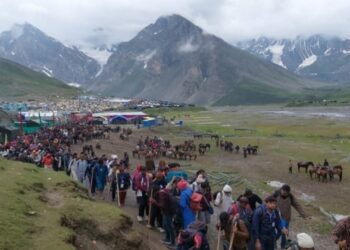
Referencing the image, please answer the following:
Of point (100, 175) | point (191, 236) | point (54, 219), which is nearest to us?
point (191, 236)

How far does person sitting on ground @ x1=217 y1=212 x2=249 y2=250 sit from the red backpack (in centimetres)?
191

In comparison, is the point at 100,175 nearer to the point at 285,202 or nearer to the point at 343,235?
→ the point at 285,202

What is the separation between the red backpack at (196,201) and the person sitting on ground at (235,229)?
75.0 inches

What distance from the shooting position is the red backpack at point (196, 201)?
565 inches

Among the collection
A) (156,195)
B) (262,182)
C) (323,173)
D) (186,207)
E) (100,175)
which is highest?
(186,207)

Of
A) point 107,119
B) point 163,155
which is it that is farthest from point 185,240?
point 107,119

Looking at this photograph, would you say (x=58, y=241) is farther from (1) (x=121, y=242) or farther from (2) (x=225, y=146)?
(2) (x=225, y=146)

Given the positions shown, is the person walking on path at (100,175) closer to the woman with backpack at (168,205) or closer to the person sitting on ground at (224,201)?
the woman with backpack at (168,205)

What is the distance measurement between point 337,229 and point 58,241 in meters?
6.78

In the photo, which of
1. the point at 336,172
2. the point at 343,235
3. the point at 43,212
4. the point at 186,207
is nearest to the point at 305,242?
the point at 343,235

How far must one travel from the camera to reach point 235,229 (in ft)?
39.2

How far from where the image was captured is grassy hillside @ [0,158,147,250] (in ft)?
40.7

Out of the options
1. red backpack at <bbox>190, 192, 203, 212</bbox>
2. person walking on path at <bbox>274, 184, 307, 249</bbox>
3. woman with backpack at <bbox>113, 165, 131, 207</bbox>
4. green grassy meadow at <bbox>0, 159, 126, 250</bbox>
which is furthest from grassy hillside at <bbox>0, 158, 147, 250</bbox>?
person walking on path at <bbox>274, 184, 307, 249</bbox>

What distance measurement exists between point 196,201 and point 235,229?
2571 millimetres
